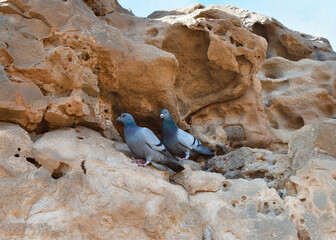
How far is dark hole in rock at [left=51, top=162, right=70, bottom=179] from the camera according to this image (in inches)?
128

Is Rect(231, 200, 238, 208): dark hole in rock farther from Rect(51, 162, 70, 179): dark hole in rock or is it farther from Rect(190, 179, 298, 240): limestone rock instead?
Rect(51, 162, 70, 179): dark hole in rock

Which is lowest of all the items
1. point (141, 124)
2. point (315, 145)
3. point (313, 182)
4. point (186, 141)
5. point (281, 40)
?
point (141, 124)

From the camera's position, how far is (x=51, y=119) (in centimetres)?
375

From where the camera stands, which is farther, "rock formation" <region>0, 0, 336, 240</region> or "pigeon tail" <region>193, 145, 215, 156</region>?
"pigeon tail" <region>193, 145, 215, 156</region>

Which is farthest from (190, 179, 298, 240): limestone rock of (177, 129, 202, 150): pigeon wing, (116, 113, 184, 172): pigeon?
(177, 129, 202, 150): pigeon wing

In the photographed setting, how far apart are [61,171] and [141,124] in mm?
2150

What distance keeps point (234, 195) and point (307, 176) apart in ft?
2.55

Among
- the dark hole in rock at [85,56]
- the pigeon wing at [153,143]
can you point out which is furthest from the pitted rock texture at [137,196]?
the dark hole in rock at [85,56]

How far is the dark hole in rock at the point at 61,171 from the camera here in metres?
3.26

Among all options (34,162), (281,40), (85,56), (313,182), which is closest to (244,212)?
(313,182)

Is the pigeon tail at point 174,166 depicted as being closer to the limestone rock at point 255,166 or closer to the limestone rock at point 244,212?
the limestone rock at point 244,212

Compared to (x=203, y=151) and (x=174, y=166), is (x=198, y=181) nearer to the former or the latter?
(x=174, y=166)

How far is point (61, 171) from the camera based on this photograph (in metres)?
3.29

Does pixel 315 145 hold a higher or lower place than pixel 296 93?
higher
